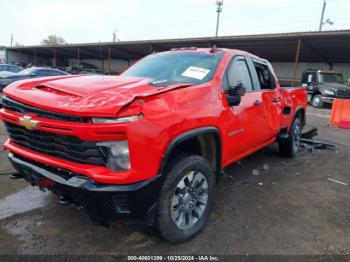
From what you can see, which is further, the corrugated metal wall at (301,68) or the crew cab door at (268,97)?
the corrugated metal wall at (301,68)

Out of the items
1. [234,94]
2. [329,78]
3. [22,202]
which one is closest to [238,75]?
[234,94]

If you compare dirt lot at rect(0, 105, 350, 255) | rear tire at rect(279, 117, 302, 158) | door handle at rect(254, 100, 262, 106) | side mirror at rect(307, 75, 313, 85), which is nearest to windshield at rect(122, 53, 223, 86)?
door handle at rect(254, 100, 262, 106)

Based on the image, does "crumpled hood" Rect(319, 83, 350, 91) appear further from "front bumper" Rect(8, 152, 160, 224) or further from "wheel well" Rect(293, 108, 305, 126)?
"front bumper" Rect(8, 152, 160, 224)

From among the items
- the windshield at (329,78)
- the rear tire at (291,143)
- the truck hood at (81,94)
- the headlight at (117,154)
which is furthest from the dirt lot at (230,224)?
the windshield at (329,78)

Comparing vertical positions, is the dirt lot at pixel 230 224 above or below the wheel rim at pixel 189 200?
below

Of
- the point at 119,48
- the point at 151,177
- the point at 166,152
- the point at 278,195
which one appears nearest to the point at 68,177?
the point at 151,177

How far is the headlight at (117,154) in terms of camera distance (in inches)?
83.5

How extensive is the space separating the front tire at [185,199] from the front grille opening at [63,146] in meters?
0.63

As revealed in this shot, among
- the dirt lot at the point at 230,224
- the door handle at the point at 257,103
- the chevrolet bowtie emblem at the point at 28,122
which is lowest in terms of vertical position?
the dirt lot at the point at 230,224

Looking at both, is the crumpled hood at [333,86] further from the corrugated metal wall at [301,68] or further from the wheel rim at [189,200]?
the wheel rim at [189,200]

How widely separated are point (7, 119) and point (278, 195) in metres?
3.41

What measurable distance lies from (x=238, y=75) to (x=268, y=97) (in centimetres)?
88

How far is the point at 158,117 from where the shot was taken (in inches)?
88.8

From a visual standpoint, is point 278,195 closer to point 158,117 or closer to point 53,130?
point 158,117
